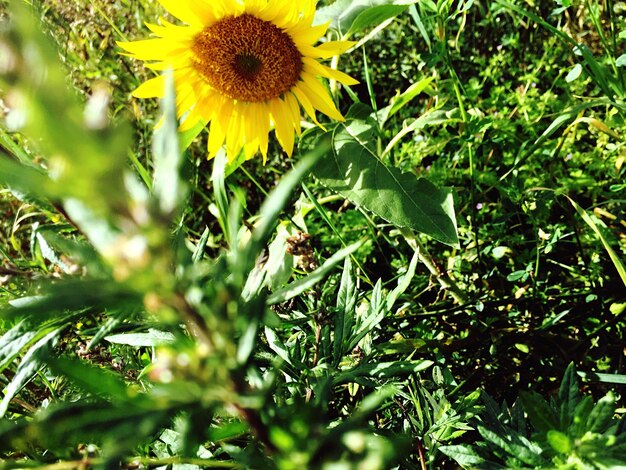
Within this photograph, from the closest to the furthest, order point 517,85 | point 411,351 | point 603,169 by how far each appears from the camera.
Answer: point 411,351
point 603,169
point 517,85

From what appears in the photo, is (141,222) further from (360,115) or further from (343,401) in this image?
(360,115)

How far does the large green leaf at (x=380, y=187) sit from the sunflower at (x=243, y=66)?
83 millimetres

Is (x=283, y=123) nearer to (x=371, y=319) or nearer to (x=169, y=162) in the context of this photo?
(x=371, y=319)

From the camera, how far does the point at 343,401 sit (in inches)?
38.7

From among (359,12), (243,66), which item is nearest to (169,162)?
(243,66)

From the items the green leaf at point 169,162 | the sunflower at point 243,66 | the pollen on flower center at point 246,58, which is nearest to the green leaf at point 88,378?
the green leaf at point 169,162

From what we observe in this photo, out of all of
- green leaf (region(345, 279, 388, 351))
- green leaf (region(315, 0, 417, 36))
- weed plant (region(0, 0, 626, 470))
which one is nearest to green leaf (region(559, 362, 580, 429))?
weed plant (region(0, 0, 626, 470))

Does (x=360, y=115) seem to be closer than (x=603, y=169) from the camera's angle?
Yes

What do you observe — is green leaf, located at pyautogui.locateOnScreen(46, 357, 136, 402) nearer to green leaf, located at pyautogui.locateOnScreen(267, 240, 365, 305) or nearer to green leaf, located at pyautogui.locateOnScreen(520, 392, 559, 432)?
green leaf, located at pyautogui.locateOnScreen(267, 240, 365, 305)

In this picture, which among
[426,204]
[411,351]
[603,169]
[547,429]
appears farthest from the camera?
[603,169]

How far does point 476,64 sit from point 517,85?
145mm

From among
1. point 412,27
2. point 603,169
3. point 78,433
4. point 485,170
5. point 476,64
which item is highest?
point 412,27

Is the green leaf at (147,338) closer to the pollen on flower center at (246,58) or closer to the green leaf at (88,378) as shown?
the green leaf at (88,378)

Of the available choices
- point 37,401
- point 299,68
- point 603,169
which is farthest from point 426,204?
point 37,401
